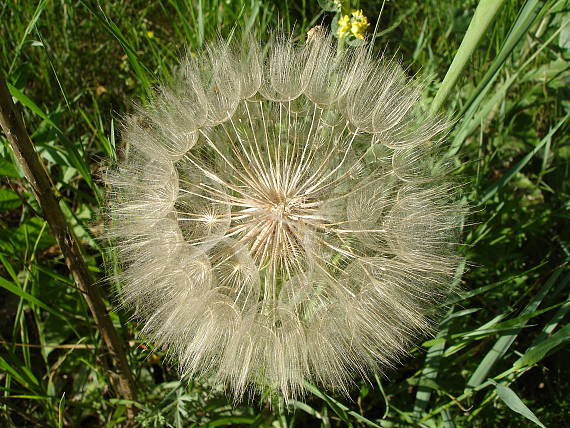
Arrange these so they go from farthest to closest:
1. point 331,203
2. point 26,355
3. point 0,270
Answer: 1. point 0,270
2. point 26,355
3. point 331,203

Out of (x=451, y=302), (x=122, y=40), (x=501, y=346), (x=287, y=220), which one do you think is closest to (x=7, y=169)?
(x=122, y=40)

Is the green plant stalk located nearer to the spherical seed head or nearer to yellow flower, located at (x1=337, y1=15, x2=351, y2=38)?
the spherical seed head

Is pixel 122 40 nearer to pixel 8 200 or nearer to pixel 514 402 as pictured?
pixel 8 200

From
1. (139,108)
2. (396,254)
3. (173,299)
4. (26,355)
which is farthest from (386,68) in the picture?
(26,355)

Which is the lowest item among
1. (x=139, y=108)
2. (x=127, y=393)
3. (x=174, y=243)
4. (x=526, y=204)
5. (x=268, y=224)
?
(x=127, y=393)

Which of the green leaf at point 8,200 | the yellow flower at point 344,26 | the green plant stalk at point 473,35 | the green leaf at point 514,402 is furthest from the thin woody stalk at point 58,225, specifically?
the green leaf at point 514,402

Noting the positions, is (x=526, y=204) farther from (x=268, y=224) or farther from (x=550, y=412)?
(x=268, y=224)
